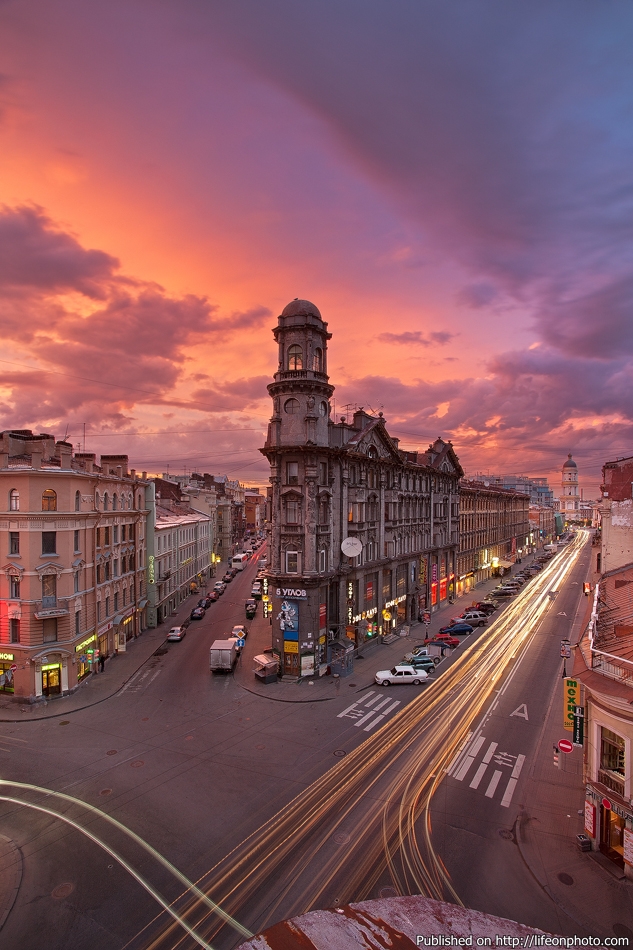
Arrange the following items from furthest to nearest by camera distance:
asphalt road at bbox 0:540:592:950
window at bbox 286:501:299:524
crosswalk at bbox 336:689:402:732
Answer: window at bbox 286:501:299:524 < crosswalk at bbox 336:689:402:732 < asphalt road at bbox 0:540:592:950

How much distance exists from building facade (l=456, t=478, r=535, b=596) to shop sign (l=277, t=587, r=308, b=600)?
149 ft

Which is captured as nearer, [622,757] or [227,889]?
[227,889]

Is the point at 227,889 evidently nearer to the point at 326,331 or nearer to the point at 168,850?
the point at 168,850

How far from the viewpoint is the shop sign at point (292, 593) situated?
42.4 meters

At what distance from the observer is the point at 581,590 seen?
273 ft

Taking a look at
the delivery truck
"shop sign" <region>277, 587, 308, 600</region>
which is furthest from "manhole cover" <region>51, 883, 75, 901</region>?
"shop sign" <region>277, 587, 308, 600</region>

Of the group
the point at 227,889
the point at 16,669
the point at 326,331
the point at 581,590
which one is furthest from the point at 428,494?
the point at 227,889

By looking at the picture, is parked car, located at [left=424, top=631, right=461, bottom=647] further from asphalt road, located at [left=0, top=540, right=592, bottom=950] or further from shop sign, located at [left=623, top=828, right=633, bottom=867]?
shop sign, located at [left=623, top=828, right=633, bottom=867]

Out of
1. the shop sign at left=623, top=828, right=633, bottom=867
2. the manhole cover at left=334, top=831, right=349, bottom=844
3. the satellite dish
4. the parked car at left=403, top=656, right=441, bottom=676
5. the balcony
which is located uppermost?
the satellite dish

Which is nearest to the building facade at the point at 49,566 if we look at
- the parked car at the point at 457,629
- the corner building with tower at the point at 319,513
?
the corner building with tower at the point at 319,513

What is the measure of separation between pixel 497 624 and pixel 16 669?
2020 inches

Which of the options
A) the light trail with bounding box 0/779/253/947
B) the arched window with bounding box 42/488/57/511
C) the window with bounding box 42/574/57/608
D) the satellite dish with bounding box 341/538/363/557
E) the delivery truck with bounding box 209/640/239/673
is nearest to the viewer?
the light trail with bounding box 0/779/253/947

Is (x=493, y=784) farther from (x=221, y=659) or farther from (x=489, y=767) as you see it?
(x=221, y=659)

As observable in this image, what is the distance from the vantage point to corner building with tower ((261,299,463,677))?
42688 millimetres
